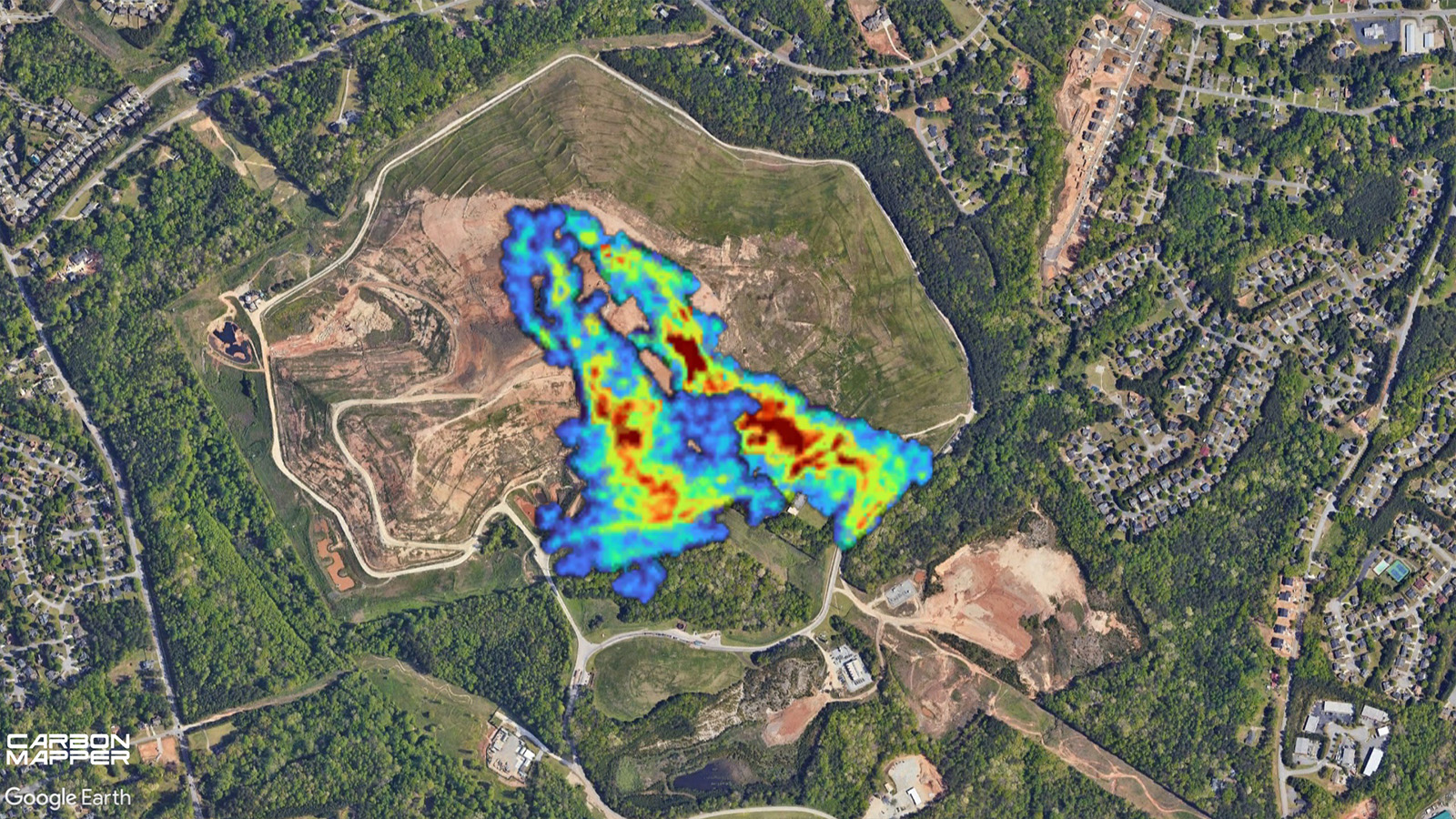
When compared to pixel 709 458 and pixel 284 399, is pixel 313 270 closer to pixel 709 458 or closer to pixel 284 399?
pixel 284 399

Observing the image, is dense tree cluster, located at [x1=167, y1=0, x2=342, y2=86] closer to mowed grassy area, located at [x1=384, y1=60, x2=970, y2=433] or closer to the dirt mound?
mowed grassy area, located at [x1=384, y1=60, x2=970, y2=433]

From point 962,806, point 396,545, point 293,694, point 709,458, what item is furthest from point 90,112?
point 962,806

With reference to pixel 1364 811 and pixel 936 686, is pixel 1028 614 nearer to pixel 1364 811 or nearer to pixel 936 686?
pixel 936 686

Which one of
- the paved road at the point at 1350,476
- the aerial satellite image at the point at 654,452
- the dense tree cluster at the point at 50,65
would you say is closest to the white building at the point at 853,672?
the aerial satellite image at the point at 654,452

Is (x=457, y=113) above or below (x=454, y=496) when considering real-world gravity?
above

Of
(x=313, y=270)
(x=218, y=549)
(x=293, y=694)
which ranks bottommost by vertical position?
(x=293, y=694)
